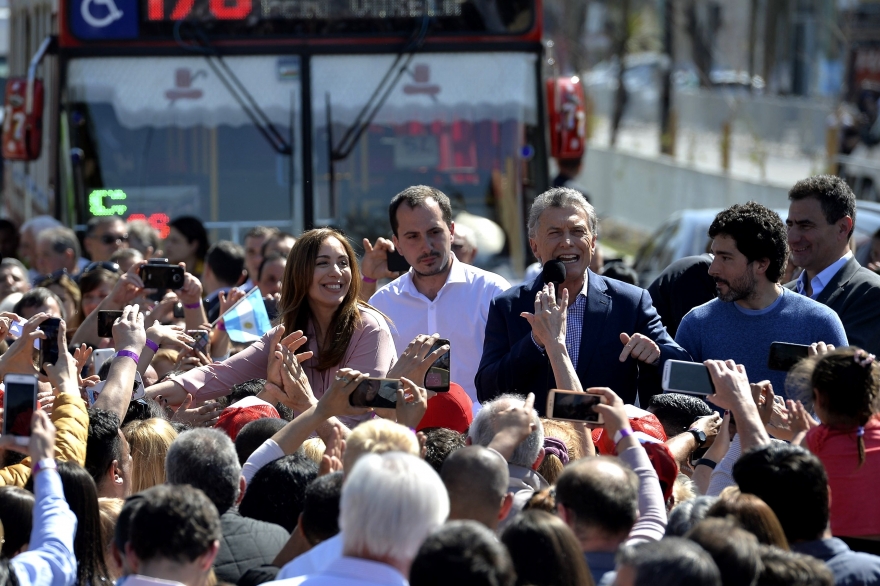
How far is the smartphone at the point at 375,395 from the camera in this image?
477cm

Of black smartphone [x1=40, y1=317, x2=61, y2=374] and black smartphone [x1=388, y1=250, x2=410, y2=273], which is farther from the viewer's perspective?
black smartphone [x1=388, y1=250, x2=410, y2=273]

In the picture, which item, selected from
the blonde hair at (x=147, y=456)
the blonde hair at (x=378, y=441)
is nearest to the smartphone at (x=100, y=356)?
the blonde hair at (x=147, y=456)

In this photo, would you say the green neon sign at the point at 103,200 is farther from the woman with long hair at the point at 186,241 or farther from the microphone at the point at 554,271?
the microphone at the point at 554,271

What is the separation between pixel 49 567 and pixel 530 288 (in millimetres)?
2698

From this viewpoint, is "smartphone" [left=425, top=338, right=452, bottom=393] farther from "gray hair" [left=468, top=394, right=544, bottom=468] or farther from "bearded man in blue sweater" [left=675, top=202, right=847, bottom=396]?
"bearded man in blue sweater" [left=675, top=202, right=847, bottom=396]

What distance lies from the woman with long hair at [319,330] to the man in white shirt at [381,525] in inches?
89.0

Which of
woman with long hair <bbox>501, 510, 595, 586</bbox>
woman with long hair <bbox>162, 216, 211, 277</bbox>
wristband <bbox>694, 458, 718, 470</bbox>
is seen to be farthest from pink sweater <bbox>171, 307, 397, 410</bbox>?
woman with long hair <bbox>162, 216, 211, 277</bbox>

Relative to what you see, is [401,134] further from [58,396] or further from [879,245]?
[58,396]

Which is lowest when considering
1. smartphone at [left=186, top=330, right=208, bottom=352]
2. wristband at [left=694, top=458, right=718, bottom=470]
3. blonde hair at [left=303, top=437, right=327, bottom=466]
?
wristband at [left=694, top=458, right=718, bottom=470]

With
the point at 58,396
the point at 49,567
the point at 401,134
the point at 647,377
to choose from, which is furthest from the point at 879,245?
the point at 49,567

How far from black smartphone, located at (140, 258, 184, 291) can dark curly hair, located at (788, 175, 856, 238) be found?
323 cm

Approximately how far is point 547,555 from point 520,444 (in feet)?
3.27

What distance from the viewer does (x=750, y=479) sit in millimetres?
3912

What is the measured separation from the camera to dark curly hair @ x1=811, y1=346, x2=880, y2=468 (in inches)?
169
